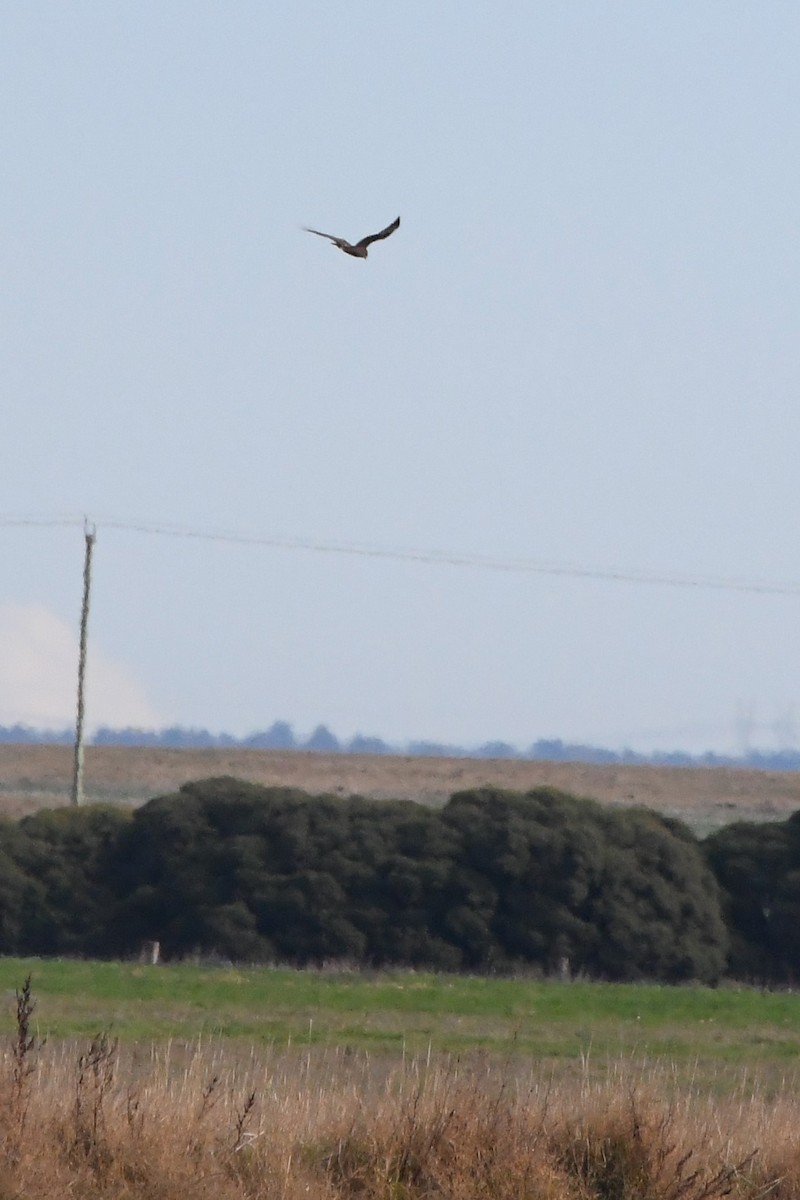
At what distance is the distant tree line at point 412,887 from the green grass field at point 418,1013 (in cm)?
222

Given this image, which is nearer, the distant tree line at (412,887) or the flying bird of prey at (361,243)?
the flying bird of prey at (361,243)

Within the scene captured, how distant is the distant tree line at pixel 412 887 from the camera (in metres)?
29.2

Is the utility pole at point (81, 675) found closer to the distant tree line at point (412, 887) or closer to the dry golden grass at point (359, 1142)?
the distant tree line at point (412, 887)

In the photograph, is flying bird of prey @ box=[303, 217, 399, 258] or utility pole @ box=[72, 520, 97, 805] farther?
utility pole @ box=[72, 520, 97, 805]

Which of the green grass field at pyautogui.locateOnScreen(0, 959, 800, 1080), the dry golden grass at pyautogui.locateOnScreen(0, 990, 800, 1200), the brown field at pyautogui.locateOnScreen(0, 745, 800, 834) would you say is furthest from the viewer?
the brown field at pyautogui.locateOnScreen(0, 745, 800, 834)

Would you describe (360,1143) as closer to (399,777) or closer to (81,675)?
(81,675)

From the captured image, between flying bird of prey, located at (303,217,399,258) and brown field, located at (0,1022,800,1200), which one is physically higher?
flying bird of prey, located at (303,217,399,258)

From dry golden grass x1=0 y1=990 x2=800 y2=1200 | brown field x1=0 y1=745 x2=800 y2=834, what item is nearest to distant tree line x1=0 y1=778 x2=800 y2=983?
dry golden grass x1=0 y1=990 x2=800 y2=1200

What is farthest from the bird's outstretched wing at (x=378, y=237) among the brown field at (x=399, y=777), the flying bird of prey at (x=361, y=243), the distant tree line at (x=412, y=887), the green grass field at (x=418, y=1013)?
the brown field at (x=399, y=777)

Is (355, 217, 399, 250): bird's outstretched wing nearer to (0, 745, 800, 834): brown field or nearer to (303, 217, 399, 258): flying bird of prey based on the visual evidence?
(303, 217, 399, 258): flying bird of prey

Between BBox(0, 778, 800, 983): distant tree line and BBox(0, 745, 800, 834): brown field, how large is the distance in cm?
3107

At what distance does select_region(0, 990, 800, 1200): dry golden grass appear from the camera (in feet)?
34.1

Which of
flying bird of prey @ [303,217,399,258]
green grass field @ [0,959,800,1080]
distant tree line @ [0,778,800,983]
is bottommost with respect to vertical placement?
green grass field @ [0,959,800,1080]

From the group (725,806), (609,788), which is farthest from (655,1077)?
(609,788)
